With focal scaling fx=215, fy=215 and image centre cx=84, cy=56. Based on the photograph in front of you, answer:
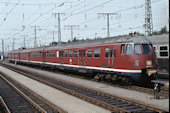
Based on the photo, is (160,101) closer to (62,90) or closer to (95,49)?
(62,90)

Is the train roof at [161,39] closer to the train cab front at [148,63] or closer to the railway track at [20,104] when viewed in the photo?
the train cab front at [148,63]

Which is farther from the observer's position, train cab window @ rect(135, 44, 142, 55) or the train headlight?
train cab window @ rect(135, 44, 142, 55)

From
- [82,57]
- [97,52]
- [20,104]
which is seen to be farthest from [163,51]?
[20,104]

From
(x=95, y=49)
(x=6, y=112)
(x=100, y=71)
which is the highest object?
(x=95, y=49)

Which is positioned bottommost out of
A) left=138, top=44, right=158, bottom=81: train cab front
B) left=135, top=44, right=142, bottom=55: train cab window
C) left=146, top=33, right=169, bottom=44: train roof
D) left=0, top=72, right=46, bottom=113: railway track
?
left=0, top=72, right=46, bottom=113: railway track

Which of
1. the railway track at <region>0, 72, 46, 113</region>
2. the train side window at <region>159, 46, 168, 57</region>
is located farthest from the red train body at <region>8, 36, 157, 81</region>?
the railway track at <region>0, 72, 46, 113</region>

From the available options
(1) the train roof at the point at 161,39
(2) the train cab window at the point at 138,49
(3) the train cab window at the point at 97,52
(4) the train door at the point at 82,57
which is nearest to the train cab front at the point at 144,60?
(2) the train cab window at the point at 138,49

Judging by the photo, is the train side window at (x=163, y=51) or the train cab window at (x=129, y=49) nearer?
the train cab window at (x=129, y=49)

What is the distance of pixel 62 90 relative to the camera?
14844mm

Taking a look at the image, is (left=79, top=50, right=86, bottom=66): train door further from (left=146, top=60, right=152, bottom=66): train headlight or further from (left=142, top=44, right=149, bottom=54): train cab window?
(left=146, top=60, right=152, bottom=66): train headlight

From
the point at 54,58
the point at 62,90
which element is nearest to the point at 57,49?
the point at 54,58

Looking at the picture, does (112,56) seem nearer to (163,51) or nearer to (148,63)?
(148,63)

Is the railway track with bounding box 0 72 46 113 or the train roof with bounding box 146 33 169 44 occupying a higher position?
the train roof with bounding box 146 33 169 44

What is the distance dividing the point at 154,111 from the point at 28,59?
3391 centimetres
